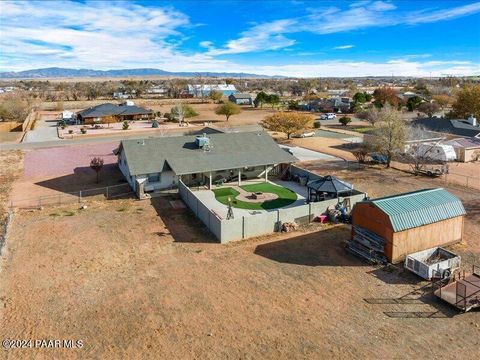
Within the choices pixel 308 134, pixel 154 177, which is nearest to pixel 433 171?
pixel 308 134

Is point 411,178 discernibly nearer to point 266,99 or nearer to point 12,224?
point 12,224

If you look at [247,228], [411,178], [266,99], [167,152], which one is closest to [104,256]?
[247,228]

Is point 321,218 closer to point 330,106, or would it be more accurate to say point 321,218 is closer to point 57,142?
point 57,142

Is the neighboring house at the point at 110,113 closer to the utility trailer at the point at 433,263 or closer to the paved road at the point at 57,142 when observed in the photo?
the paved road at the point at 57,142

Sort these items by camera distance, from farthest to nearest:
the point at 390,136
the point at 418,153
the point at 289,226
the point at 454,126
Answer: the point at 454,126, the point at 418,153, the point at 390,136, the point at 289,226

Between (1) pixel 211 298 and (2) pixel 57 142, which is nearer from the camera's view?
(1) pixel 211 298

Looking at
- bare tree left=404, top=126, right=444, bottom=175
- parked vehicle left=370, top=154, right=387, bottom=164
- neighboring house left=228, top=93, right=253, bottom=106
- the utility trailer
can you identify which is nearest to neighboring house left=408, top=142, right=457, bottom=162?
bare tree left=404, top=126, right=444, bottom=175

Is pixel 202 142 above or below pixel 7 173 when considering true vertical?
above
